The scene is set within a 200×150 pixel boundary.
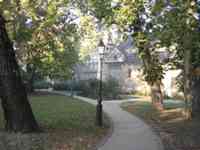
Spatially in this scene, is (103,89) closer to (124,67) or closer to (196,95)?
(124,67)

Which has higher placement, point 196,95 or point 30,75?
point 30,75

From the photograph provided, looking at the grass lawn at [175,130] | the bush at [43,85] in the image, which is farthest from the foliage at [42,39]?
the bush at [43,85]

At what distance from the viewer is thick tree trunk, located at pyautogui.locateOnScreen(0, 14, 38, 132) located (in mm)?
11266

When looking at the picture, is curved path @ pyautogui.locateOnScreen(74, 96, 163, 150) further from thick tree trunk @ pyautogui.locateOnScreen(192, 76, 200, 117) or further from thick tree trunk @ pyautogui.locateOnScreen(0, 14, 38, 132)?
thick tree trunk @ pyautogui.locateOnScreen(192, 76, 200, 117)

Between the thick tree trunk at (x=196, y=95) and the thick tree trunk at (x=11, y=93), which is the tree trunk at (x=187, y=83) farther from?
the thick tree trunk at (x=11, y=93)

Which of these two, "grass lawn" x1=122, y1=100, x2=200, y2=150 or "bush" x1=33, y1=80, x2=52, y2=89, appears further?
"bush" x1=33, y1=80, x2=52, y2=89

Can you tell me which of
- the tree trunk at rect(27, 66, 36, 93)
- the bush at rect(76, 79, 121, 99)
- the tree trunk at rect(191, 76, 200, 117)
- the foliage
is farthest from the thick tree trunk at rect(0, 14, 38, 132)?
the tree trunk at rect(27, 66, 36, 93)

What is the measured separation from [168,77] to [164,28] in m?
28.3

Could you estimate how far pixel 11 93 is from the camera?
37.3 feet

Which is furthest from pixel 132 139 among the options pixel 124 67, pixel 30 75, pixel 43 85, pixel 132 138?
pixel 43 85

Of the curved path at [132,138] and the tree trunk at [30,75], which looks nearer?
the curved path at [132,138]

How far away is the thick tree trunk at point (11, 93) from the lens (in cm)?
1127

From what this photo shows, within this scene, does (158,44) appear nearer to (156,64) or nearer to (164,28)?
(164,28)

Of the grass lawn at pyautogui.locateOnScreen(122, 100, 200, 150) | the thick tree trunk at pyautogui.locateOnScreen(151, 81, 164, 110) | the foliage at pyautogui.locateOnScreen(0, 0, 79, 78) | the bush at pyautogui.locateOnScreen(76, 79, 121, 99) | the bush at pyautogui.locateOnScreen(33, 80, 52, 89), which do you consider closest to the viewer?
the grass lawn at pyautogui.locateOnScreen(122, 100, 200, 150)
